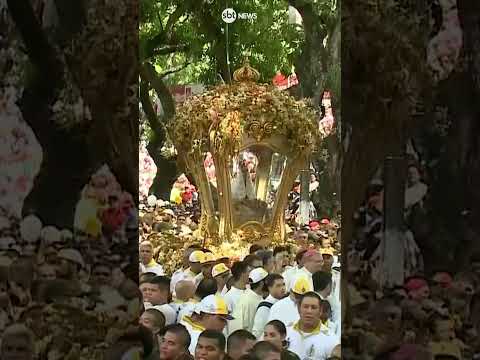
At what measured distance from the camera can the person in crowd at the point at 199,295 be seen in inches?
92.0

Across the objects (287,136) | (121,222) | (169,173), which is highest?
(287,136)

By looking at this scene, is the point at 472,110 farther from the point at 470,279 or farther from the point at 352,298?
the point at 352,298

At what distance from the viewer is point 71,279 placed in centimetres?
202

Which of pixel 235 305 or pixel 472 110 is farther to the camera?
pixel 235 305

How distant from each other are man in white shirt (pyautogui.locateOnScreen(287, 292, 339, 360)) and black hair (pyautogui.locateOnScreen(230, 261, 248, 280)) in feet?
0.78

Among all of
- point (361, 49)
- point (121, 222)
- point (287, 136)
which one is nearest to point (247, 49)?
point (287, 136)

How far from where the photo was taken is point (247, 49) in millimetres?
2502

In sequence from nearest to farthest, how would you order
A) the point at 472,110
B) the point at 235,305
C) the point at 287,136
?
the point at 472,110, the point at 235,305, the point at 287,136

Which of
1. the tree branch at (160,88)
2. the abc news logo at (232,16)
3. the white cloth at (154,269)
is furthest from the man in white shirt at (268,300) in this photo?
the abc news logo at (232,16)

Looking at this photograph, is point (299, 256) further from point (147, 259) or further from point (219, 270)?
point (147, 259)

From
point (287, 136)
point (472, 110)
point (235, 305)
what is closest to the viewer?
point (472, 110)

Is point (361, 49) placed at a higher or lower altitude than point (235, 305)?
higher

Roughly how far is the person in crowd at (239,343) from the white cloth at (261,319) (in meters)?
0.02

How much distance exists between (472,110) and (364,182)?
12.9 inches
